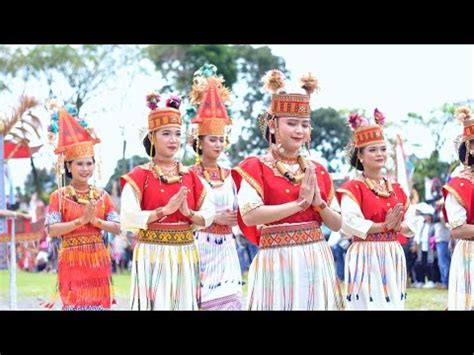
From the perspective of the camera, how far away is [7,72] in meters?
15.2

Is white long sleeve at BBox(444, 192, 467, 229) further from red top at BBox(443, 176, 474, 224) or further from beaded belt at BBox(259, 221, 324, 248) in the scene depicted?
beaded belt at BBox(259, 221, 324, 248)

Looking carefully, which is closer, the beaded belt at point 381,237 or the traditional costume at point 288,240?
the traditional costume at point 288,240

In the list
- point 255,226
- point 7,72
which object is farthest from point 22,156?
point 7,72

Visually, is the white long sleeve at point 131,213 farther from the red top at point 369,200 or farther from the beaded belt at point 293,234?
the red top at point 369,200

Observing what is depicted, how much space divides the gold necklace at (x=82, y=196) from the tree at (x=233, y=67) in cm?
747

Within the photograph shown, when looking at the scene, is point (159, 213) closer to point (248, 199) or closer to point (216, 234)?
point (248, 199)

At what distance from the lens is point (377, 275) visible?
6465mm

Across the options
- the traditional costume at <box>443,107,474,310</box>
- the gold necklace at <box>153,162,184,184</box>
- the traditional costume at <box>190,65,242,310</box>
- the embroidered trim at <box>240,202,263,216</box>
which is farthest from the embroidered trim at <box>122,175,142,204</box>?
the traditional costume at <box>443,107,474,310</box>

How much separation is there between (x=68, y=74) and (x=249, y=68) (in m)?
3.00

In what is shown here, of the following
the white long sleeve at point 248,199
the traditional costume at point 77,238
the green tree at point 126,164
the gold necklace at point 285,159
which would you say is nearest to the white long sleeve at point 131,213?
the white long sleeve at point 248,199

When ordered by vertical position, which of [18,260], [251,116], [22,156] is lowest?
[18,260]

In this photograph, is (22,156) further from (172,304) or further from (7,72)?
(7,72)

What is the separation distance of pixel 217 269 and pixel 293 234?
5.87ft

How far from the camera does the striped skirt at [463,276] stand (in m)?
6.27
